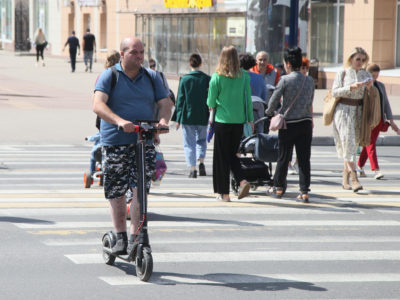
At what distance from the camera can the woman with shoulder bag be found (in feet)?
36.2

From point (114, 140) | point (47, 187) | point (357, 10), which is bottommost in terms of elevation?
point (47, 187)

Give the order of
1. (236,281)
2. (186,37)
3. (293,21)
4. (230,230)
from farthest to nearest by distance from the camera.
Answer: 1. (186,37)
2. (293,21)
3. (230,230)
4. (236,281)

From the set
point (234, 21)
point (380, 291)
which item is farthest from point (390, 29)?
point (380, 291)

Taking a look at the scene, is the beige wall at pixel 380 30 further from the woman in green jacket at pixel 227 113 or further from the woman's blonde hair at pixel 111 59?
the woman's blonde hair at pixel 111 59

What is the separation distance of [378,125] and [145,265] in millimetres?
6950

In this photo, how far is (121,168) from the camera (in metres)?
6.99

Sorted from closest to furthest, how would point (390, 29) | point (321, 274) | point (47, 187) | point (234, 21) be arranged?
point (321, 274), point (47, 187), point (390, 29), point (234, 21)

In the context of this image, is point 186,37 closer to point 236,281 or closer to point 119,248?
point 119,248

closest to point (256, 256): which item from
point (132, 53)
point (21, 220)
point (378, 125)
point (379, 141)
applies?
point (132, 53)

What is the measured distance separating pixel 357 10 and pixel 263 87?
59.7ft

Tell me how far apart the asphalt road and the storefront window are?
60.3 metres

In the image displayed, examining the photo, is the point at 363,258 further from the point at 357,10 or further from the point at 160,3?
the point at 160,3

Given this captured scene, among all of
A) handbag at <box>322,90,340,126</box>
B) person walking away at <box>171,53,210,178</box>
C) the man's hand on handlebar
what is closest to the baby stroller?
handbag at <box>322,90,340,126</box>

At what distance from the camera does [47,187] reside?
11.5 metres
